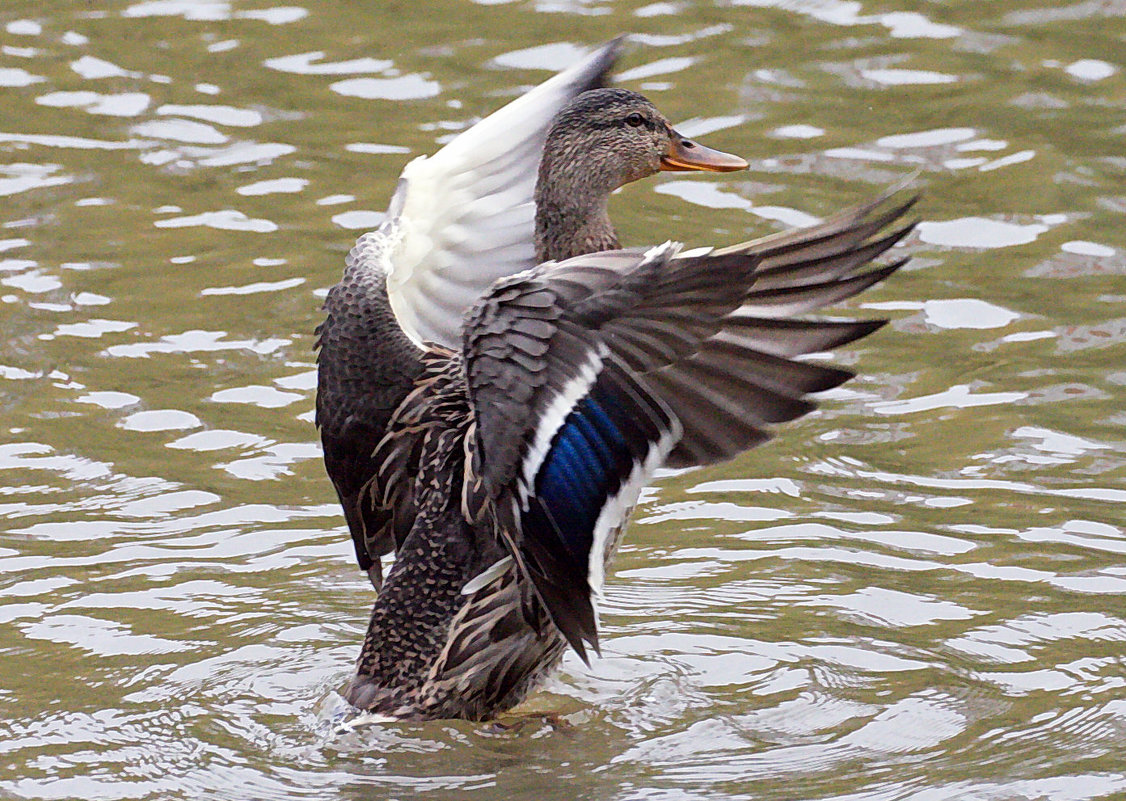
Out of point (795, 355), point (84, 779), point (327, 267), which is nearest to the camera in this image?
point (795, 355)

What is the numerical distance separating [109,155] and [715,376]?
5.87m

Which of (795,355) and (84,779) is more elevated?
(795,355)

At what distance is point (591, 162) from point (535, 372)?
4.60ft

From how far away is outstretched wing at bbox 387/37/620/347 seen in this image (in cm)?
673

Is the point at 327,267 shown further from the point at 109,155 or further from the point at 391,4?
the point at 391,4

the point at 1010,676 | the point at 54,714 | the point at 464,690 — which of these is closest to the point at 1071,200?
the point at 1010,676

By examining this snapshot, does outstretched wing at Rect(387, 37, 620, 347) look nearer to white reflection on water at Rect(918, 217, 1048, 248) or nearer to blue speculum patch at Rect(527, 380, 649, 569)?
blue speculum patch at Rect(527, 380, 649, 569)

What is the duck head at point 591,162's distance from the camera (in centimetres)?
629

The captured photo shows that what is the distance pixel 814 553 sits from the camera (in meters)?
6.67

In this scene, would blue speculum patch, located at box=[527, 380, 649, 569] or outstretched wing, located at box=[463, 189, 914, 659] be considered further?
blue speculum patch, located at box=[527, 380, 649, 569]

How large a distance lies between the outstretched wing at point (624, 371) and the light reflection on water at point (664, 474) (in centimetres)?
72

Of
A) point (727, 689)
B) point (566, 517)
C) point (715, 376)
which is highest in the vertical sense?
point (715, 376)

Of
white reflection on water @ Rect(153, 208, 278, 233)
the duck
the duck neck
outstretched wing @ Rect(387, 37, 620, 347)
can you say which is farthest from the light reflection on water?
the duck neck

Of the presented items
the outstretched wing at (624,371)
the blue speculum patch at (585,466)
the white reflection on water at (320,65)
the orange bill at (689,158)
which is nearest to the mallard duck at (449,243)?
the orange bill at (689,158)
